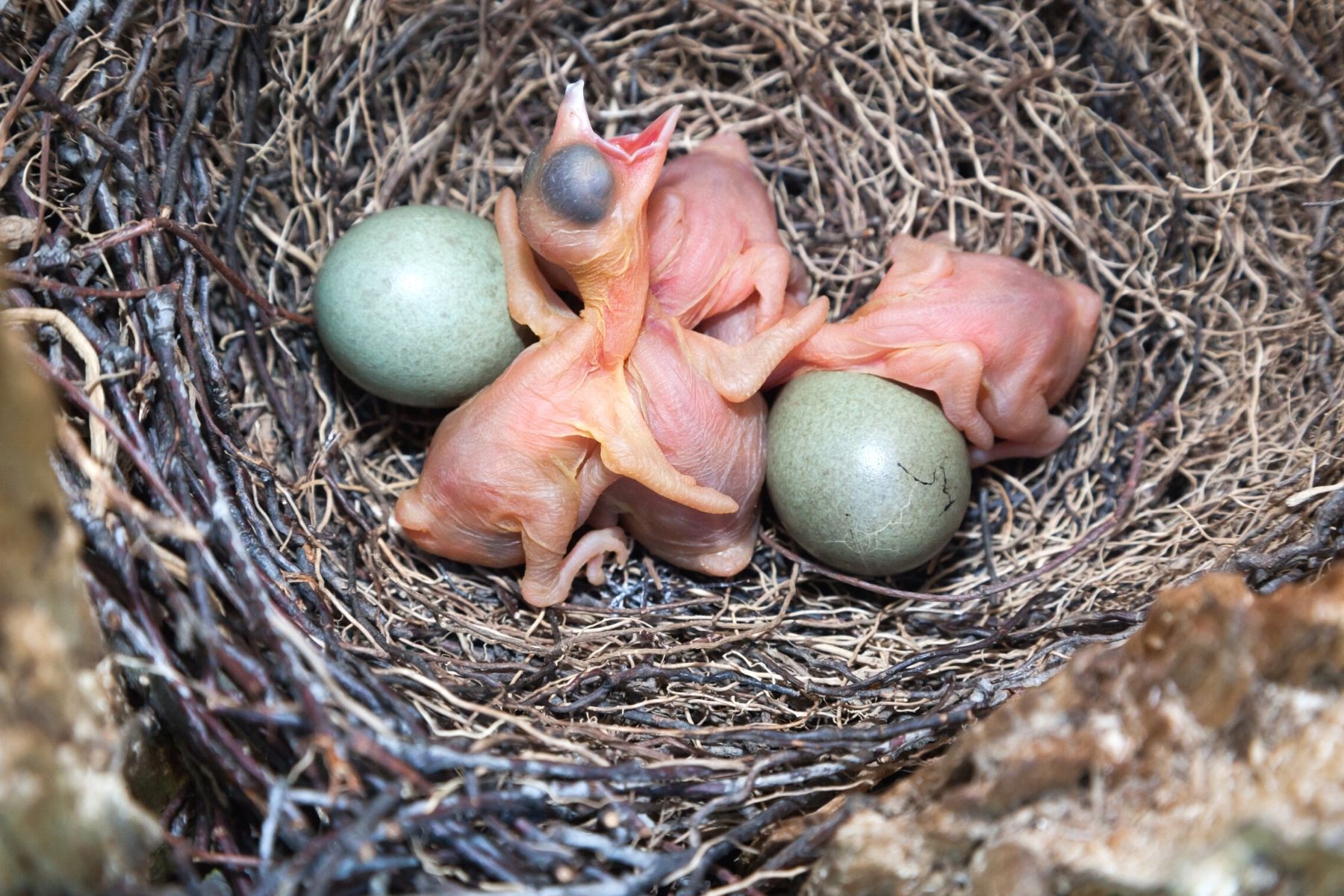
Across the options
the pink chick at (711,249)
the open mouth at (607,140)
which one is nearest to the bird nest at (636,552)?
the pink chick at (711,249)

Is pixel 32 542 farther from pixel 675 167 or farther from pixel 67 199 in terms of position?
pixel 675 167

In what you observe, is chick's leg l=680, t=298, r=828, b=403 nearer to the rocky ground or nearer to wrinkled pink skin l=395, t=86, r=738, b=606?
wrinkled pink skin l=395, t=86, r=738, b=606

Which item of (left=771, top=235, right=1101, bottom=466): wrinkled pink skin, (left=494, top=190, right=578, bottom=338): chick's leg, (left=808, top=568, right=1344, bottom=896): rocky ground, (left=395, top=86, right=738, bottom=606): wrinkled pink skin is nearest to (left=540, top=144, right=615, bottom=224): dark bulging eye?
(left=395, top=86, right=738, bottom=606): wrinkled pink skin

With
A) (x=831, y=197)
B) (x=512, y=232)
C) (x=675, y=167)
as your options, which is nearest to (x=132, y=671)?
(x=512, y=232)

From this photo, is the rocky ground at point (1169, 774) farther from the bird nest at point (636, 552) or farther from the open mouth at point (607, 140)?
the open mouth at point (607, 140)

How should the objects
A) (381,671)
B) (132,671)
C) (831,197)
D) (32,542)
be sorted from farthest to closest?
(831,197)
(381,671)
(132,671)
(32,542)

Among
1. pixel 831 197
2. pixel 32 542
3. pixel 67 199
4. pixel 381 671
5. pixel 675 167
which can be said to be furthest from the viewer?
pixel 831 197
